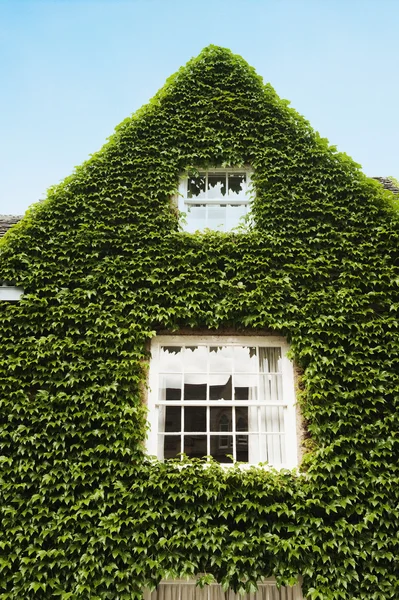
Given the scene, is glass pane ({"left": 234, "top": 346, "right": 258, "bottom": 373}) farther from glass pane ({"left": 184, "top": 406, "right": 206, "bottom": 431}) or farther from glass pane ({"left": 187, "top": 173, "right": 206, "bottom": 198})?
glass pane ({"left": 187, "top": 173, "right": 206, "bottom": 198})

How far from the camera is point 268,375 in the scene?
754 centimetres

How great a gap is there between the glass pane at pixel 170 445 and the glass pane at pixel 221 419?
0.55 metres

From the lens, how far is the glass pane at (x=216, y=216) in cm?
873

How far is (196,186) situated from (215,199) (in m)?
0.48

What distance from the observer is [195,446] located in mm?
7133

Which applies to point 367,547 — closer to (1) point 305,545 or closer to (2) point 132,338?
(1) point 305,545

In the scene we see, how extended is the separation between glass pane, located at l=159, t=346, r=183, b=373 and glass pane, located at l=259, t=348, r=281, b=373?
1.25 m

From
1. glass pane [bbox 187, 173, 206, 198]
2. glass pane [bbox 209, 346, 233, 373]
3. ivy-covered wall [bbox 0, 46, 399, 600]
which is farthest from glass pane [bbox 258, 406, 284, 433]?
glass pane [bbox 187, 173, 206, 198]

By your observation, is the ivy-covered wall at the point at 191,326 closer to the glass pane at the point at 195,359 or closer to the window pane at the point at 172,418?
the glass pane at the point at 195,359

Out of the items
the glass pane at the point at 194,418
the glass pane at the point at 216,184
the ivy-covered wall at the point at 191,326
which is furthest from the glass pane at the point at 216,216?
the glass pane at the point at 194,418

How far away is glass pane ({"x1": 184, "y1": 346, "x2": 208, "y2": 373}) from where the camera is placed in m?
7.56

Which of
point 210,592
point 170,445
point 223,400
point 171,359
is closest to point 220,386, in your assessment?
point 223,400

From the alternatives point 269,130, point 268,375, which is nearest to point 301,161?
point 269,130

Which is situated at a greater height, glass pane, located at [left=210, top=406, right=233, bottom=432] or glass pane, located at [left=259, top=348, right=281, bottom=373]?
glass pane, located at [left=259, top=348, right=281, bottom=373]
